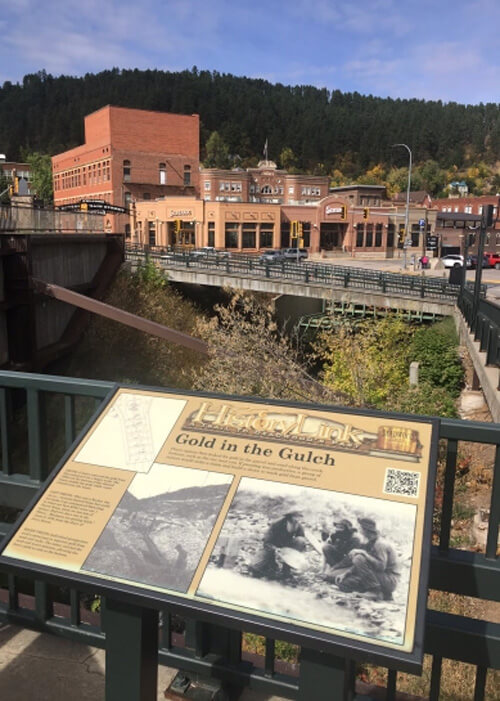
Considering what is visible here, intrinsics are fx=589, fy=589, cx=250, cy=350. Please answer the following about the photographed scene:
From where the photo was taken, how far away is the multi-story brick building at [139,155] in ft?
258

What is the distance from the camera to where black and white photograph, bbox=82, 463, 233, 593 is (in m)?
2.39

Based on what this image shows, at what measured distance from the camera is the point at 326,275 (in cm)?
3491

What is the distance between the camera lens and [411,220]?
7600cm

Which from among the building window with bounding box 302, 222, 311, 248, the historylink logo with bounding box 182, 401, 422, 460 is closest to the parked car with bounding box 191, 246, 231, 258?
the building window with bounding box 302, 222, 311, 248

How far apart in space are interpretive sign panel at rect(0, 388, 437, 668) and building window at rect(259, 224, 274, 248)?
66.0m

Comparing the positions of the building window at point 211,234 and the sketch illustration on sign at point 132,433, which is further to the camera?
the building window at point 211,234

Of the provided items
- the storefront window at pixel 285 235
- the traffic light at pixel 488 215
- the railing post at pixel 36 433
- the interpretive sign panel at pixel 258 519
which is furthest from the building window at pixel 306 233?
the interpretive sign panel at pixel 258 519

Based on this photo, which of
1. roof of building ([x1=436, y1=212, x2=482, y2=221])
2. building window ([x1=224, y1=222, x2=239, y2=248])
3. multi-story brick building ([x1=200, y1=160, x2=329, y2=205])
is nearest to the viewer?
building window ([x1=224, y1=222, x2=239, y2=248])

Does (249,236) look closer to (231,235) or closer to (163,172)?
(231,235)

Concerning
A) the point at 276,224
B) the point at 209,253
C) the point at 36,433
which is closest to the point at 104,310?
the point at 36,433

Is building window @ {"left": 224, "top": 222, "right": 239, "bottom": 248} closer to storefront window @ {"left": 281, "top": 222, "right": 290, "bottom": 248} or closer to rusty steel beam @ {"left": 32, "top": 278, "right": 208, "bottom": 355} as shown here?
storefront window @ {"left": 281, "top": 222, "right": 290, "bottom": 248}

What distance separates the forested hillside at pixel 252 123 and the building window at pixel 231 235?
87.5m

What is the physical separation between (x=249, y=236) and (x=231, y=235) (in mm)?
2366

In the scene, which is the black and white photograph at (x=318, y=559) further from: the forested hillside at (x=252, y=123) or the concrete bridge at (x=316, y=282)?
the forested hillside at (x=252, y=123)
